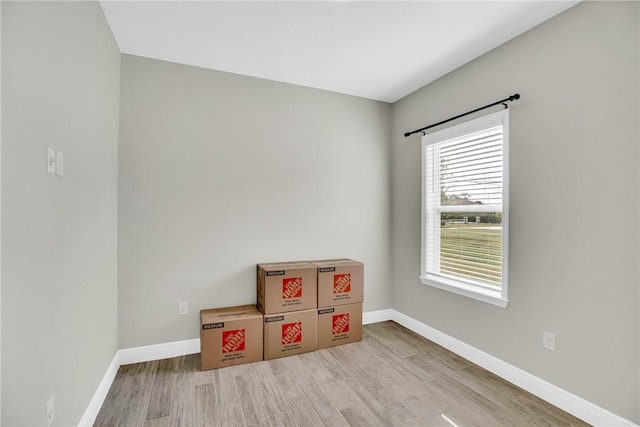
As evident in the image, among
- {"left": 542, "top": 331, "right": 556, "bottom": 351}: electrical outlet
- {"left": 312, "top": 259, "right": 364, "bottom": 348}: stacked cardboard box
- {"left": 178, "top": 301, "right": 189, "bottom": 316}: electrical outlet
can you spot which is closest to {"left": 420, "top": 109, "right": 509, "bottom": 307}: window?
{"left": 542, "top": 331, "right": 556, "bottom": 351}: electrical outlet

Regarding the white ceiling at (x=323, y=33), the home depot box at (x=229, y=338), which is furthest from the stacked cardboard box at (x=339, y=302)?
the white ceiling at (x=323, y=33)

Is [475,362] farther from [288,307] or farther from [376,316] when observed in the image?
[288,307]

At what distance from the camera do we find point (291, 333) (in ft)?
9.37

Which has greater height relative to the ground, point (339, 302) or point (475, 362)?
point (339, 302)

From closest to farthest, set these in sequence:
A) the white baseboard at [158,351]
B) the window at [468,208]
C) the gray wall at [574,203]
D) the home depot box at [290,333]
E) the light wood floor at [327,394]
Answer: the gray wall at [574,203] → the light wood floor at [327,394] → the window at [468,208] → the white baseboard at [158,351] → the home depot box at [290,333]

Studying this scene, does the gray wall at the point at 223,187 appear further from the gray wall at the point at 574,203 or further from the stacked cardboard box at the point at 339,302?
the gray wall at the point at 574,203

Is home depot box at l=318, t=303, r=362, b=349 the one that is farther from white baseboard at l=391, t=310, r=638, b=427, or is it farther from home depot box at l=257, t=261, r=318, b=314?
white baseboard at l=391, t=310, r=638, b=427

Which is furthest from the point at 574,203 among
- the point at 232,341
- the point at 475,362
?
the point at 232,341

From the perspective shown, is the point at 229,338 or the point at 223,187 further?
the point at 223,187

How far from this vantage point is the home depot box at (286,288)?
2.79 metres

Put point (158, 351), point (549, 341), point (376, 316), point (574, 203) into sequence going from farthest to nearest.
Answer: point (376, 316), point (158, 351), point (549, 341), point (574, 203)

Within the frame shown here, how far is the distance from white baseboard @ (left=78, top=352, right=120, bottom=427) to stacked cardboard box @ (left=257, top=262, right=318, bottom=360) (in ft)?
3.81

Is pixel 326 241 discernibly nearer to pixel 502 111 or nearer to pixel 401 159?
pixel 401 159

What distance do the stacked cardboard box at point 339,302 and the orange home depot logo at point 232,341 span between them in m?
0.75
